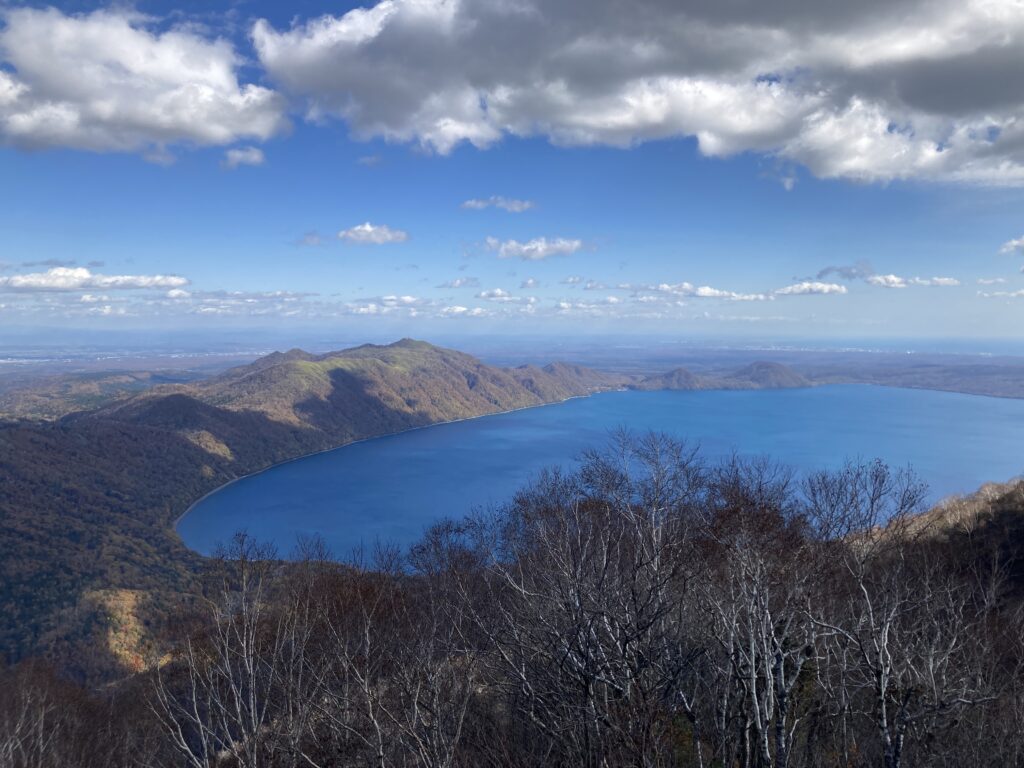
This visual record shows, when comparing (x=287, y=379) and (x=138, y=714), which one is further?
(x=287, y=379)

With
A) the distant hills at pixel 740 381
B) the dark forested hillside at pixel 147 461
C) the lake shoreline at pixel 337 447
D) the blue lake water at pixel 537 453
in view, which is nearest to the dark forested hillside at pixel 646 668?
the dark forested hillside at pixel 147 461

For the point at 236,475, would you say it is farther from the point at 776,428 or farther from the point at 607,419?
the point at 776,428

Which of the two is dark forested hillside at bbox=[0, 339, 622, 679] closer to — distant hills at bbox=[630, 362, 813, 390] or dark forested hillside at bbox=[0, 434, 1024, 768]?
distant hills at bbox=[630, 362, 813, 390]

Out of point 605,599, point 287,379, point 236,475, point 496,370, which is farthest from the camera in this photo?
point 496,370

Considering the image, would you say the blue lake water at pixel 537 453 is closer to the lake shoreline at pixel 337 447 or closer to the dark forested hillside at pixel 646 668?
the lake shoreline at pixel 337 447

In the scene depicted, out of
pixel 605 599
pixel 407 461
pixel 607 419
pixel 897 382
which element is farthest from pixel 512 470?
pixel 897 382
